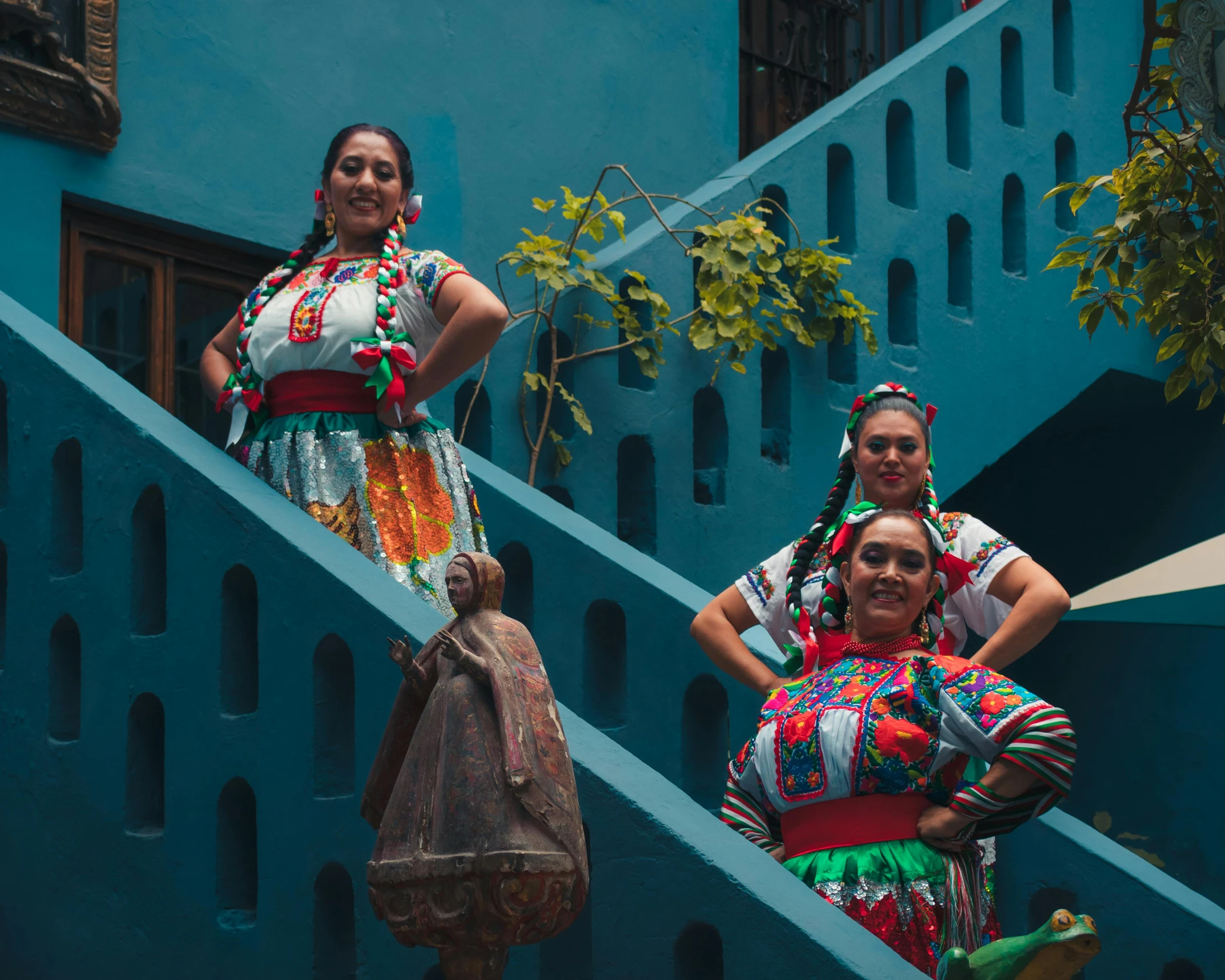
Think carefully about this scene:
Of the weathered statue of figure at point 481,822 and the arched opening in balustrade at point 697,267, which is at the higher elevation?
the arched opening in balustrade at point 697,267

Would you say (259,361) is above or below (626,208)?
below

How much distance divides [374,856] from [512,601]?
2.42 m

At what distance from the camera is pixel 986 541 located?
4.21 metres

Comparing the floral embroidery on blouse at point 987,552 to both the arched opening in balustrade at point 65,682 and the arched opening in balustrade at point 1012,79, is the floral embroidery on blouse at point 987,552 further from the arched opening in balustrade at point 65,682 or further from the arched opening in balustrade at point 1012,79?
the arched opening in balustrade at point 1012,79

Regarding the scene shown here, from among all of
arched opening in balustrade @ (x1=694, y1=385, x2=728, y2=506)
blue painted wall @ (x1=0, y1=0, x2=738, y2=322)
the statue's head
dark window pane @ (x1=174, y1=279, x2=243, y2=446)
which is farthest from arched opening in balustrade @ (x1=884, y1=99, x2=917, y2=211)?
the statue's head

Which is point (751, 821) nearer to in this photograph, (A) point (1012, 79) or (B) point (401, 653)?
(B) point (401, 653)

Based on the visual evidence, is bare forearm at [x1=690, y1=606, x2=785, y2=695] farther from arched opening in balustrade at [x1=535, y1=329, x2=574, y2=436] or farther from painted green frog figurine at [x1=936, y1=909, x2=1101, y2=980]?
arched opening in balustrade at [x1=535, y1=329, x2=574, y2=436]

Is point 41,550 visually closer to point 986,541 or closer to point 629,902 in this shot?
point 629,902

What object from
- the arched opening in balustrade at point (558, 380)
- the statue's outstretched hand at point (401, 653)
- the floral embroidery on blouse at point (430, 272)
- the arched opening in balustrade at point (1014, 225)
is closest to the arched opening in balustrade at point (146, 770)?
the floral embroidery on blouse at point (430, 272)

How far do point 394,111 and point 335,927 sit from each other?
3908 millimetres

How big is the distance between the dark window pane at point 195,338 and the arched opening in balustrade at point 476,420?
33.3 inches

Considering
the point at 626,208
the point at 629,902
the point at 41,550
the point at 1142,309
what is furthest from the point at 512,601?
the point at 626,208

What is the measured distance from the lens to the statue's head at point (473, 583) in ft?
10.3

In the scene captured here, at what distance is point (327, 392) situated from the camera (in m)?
4.43
